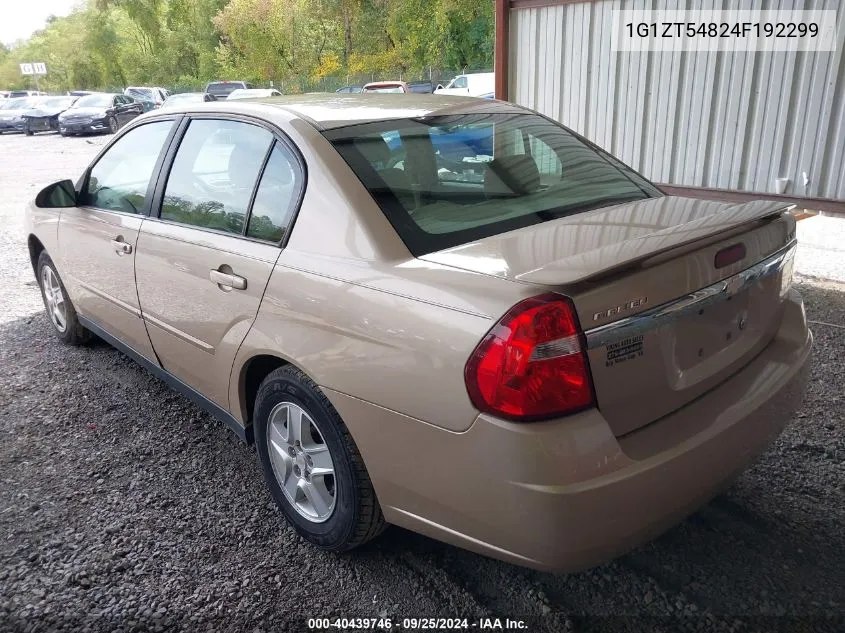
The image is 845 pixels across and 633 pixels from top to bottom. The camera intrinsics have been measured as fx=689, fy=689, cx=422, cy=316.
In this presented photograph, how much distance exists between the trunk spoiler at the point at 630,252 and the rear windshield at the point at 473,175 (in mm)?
437

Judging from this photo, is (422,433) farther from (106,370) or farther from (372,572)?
(106,370)

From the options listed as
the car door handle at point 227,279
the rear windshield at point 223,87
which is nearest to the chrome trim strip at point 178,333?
the car door handle at point 227,279

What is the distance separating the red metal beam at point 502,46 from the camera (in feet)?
26.8

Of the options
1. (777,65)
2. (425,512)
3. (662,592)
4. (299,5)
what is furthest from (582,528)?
(299,5)

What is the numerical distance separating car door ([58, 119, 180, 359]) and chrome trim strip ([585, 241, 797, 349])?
2.51 meters

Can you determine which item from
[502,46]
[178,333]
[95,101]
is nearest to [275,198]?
[178,333]

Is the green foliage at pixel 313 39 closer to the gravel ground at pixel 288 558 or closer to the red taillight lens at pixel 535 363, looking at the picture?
the gravel ground at pixel 288 558

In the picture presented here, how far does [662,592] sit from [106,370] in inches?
145

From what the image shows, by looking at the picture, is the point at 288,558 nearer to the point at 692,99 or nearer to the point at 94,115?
the point at 692,99

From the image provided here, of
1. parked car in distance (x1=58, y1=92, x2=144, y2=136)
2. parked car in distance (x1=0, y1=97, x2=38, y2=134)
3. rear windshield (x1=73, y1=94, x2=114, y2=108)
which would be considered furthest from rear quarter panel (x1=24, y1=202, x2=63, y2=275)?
parked car in distance (x1=0, y1=97, x2=38, y2=134)

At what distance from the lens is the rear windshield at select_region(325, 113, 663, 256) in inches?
94.4

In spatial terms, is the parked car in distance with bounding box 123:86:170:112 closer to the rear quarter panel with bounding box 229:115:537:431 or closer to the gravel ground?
the gravel ground

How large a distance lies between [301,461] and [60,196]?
2.53 metres

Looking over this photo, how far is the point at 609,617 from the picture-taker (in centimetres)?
227
